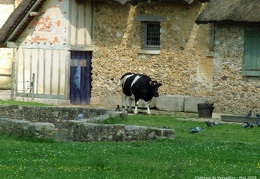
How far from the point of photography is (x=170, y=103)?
107ft

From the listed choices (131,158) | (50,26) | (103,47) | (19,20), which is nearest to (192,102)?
(103,47)

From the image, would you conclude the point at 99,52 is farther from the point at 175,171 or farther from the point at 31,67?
the point at 175,171

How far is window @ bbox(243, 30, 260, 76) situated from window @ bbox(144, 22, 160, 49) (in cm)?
459

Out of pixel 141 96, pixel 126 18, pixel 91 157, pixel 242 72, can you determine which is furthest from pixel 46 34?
pixel 91 157

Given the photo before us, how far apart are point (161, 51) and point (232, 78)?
12.1 feet

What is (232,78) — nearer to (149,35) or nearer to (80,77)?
(149,35)

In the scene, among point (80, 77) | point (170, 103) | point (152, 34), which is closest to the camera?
point (170, 103)

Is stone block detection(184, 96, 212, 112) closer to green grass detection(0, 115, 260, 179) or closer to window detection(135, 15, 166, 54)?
window detection(135, 15, 166, 54)

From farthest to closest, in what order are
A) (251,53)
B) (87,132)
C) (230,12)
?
(251,53), (230,12), (87,132)

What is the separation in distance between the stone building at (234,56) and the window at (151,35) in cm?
344

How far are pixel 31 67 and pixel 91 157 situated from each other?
20.2 m

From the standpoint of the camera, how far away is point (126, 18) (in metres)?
34.6

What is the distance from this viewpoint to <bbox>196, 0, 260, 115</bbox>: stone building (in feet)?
99.4

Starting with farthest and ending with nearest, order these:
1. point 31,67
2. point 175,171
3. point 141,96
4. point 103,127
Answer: point 31,67
point 141,96
point 103,127
point 175,171
